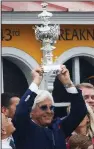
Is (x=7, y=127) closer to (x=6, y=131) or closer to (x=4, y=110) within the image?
(x=6, y=131)

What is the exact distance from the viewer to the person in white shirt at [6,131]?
736cm

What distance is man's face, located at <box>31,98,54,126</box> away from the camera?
773 cm

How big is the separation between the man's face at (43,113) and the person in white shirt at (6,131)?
0.38m

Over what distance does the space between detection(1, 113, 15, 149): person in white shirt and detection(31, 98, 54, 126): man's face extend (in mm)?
384

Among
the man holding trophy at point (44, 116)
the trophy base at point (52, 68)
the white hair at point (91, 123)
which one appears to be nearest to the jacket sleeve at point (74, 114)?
the man holding trophy at point (44, 116)

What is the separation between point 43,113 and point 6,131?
1.57 feet

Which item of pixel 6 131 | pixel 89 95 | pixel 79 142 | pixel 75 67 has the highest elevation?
pixel 75 67

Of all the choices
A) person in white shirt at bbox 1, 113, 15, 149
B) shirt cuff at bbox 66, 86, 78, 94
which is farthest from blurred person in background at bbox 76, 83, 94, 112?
person in white shirt at bbox 1, 113, 15, 149

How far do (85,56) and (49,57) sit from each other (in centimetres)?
752

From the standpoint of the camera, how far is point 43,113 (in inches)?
305

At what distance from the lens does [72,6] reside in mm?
15250

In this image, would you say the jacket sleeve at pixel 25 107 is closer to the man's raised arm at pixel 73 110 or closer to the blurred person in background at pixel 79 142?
the man's raised arm at pixel 73 110

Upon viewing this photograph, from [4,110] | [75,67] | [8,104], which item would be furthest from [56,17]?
[4,110]

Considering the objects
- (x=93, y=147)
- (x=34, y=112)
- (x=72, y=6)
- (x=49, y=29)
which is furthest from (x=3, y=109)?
(x=72, y=6)
